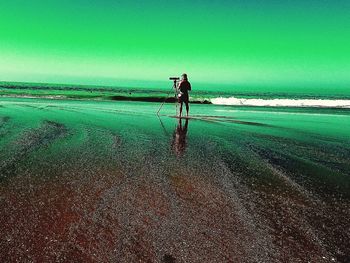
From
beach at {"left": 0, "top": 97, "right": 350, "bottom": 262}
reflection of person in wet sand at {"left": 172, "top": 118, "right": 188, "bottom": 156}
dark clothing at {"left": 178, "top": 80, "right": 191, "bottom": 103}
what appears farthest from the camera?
dark clothing at {"left": 178, "top": 80, "right": 191, "bottom": 103}

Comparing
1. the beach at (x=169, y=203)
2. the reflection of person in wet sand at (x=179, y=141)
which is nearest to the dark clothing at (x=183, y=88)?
the reflection of person in wet sand at (x=179, y=141)

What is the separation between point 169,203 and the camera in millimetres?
4938

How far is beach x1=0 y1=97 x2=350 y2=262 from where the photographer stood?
3.63m

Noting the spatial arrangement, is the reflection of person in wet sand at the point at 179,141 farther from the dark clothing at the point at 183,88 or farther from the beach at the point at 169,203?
the dark clothing at the point at 183,88

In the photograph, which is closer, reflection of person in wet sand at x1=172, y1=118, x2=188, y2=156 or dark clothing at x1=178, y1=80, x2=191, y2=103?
reflection of person in wet sand at x1=172, y1=118, x2=188, y2=156

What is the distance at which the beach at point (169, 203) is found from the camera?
3.63 m

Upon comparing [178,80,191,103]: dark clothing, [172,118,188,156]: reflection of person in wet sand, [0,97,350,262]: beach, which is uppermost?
[178,80,191,103]: dark clothing

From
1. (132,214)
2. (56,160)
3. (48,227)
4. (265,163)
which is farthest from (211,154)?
(48,227)

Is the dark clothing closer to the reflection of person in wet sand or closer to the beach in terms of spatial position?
the reflection of person in wet sand

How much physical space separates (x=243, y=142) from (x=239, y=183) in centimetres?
489

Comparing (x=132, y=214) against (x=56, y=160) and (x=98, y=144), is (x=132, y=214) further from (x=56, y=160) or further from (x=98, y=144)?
(x=98, y=144)

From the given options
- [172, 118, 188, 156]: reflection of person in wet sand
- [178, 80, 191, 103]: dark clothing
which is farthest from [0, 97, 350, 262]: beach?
[178, 80, 191, 103]: dark clothing

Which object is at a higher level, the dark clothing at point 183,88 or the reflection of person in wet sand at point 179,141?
the dark clothing at point 183,88

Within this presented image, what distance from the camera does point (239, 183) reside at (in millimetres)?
6098
